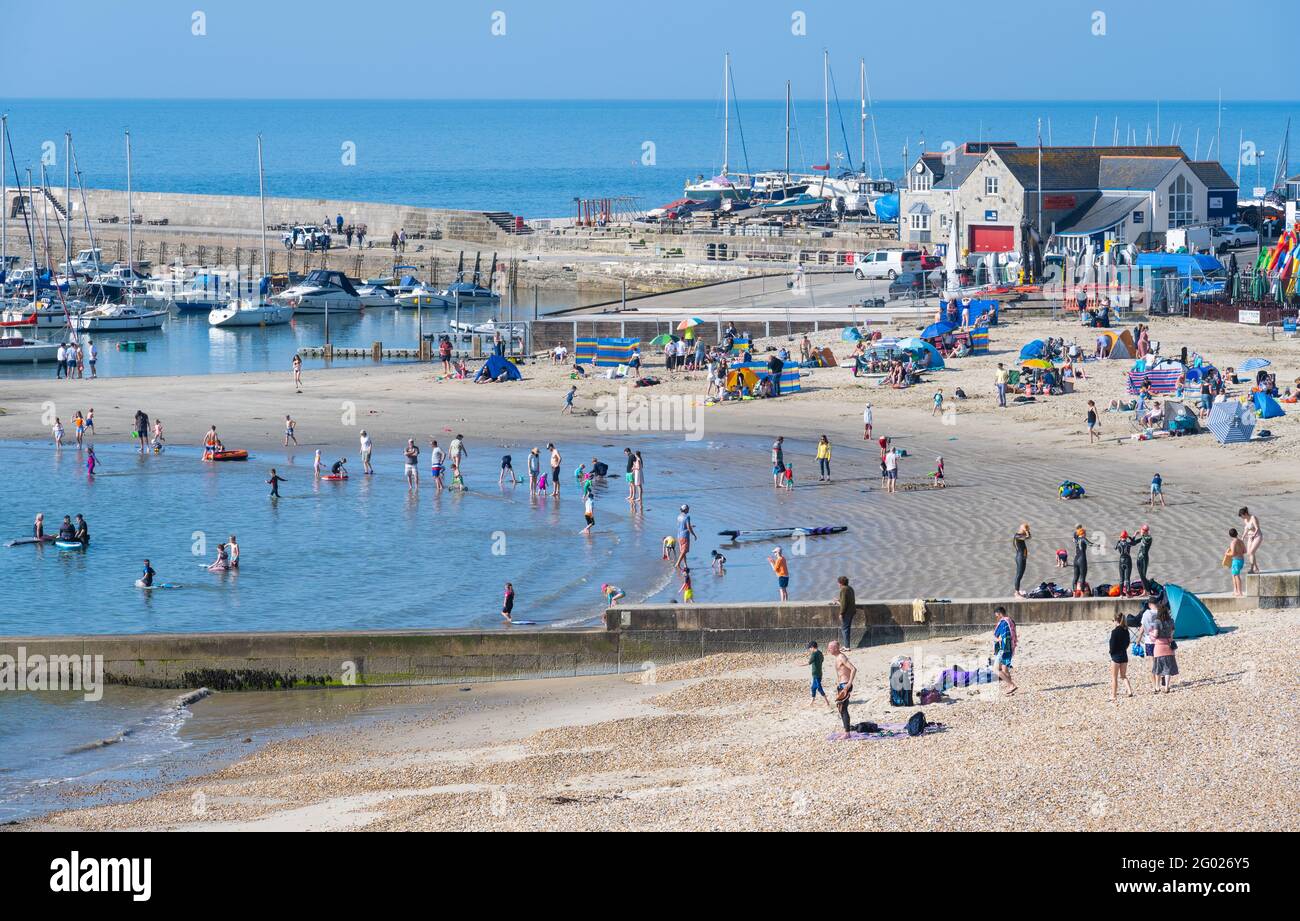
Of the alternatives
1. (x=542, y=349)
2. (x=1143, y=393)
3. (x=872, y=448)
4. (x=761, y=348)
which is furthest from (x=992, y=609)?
(x=542, y=349)

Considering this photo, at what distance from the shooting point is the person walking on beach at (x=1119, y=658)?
19406mm

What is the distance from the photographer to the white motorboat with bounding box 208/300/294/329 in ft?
236

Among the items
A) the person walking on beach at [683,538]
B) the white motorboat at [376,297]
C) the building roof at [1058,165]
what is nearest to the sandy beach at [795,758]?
the person walking on beach at [683,538]

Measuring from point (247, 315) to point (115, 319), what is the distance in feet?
17.9

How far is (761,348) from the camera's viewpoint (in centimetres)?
5178

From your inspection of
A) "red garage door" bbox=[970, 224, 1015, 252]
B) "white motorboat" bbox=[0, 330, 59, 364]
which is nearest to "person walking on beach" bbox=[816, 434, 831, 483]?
"red garage door" bbox=[970, 224, 1015, 252]

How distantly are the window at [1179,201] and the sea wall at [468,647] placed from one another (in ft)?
151

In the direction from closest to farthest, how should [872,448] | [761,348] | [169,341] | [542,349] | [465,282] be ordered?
[872,448] < [761,348] < [542,349] < [169,341] < [465,282]

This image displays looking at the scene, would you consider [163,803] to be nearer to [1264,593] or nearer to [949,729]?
[949,729]

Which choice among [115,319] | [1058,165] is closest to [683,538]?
[1058,165]

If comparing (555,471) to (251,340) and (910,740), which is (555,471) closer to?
(910,740)

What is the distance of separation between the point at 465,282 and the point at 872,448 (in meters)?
44.8

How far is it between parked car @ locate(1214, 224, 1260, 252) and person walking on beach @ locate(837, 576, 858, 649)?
4761cm

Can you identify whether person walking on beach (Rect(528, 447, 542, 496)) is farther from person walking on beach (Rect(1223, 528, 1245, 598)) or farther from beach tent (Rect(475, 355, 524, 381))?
person walking on beach (Rect(1223, 528, 1245, 598))
